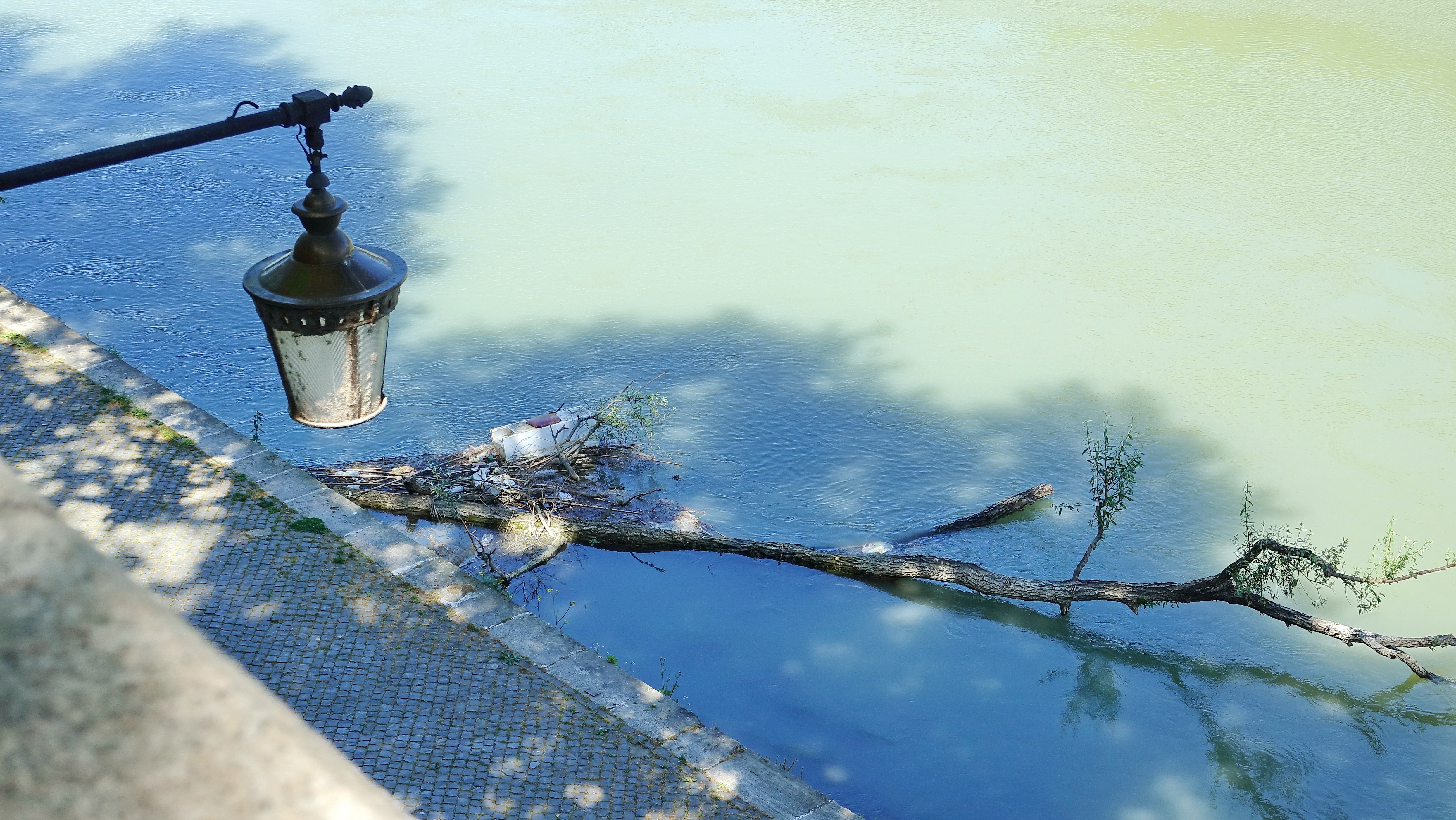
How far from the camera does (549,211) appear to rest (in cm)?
1294

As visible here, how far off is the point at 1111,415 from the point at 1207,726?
3.28 metres

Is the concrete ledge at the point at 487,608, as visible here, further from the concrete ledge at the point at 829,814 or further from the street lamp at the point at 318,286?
the street lamp at the point at 318,286

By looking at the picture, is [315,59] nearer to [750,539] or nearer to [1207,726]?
[750,539]

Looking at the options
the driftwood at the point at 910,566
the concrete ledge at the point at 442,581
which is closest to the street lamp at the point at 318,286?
the concrete ledge at the point at 442,581

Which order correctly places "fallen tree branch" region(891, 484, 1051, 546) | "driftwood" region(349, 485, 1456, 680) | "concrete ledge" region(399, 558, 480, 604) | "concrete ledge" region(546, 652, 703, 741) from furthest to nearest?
"fallen tree branch" region(891, 484, 1051, 546), "driftwood" region(349, 485, 1456, 680), "concrete ledge" region(399, 558, 480, 604), "concrete ledge" region(546, 652, 703, 741)

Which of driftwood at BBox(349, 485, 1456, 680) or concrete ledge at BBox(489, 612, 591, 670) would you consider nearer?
concrete ledge at BBox(489, 612, 591, 670)

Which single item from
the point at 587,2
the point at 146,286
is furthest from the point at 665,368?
the point at 587,2

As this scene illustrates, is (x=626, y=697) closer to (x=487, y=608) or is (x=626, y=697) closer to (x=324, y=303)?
(x=487, y=608)

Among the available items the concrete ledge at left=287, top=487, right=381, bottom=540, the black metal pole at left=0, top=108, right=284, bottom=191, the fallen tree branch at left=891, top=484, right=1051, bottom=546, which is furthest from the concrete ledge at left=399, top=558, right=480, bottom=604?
the black metal pole at left=0, top=108, right=284, bottom=191

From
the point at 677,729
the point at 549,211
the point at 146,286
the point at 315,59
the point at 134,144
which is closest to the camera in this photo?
the point at 134,144

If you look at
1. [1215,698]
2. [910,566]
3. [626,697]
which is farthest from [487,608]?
[1215,698]

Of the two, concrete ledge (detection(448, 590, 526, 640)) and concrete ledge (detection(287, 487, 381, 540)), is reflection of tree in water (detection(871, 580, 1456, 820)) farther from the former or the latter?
concrete ledge (detection(287, 487, 381, 540))

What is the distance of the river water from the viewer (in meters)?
7.25

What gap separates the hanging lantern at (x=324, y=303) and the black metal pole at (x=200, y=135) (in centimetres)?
11
